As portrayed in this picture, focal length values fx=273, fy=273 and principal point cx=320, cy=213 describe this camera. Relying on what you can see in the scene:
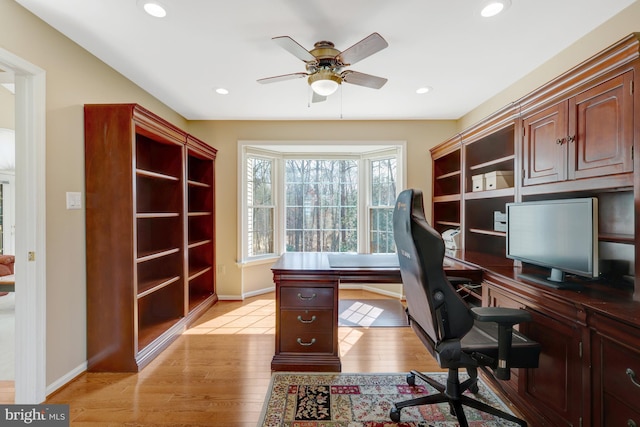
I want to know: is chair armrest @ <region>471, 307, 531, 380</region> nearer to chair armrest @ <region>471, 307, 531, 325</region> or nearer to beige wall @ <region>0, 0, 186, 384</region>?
chair armrest @ <region>471, 307, 531, 325</region>

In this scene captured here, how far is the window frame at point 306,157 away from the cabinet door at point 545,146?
6.13 feet

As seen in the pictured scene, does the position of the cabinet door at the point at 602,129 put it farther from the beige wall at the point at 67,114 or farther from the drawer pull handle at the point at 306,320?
the drawer pull handle at the point at 306,320

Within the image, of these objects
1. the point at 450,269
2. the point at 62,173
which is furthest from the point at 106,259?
the point at 450,269

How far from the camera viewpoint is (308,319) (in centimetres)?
217

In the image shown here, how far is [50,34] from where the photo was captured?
1922 millimetres

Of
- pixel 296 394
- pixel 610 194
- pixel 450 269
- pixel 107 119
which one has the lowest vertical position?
pixel 296 394

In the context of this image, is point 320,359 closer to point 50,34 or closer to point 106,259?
point 106,259

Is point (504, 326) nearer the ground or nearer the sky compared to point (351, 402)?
nearer the sky

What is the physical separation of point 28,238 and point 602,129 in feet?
11.5

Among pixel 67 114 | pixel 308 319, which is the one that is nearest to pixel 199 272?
pixel 308 319

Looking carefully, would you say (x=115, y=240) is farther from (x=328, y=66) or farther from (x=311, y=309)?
(x=328, y=66)

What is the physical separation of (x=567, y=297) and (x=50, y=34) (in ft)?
11.9

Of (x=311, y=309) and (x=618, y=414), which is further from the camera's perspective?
(x=311, y=309)

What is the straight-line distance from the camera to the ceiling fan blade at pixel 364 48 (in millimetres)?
1643
